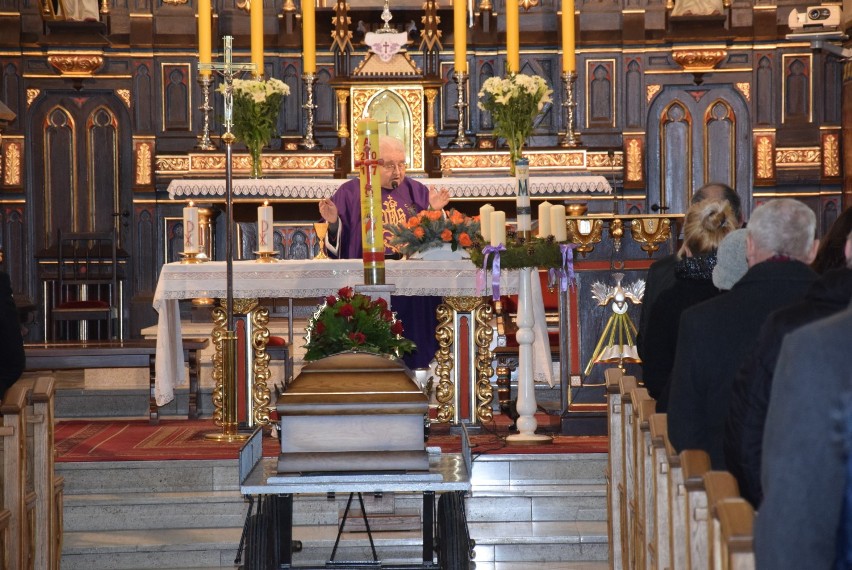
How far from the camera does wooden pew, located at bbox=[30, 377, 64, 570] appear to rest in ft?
18.4

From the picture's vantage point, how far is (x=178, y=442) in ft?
26.1

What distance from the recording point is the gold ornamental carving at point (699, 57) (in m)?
12.9

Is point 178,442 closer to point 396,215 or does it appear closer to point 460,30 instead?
point 396,215

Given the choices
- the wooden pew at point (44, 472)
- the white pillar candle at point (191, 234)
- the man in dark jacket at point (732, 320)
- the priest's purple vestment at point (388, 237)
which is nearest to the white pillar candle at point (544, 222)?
the priest's purple vestment at point (388, 237)

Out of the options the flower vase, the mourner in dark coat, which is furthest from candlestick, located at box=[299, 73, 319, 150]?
the mourner in dark coat

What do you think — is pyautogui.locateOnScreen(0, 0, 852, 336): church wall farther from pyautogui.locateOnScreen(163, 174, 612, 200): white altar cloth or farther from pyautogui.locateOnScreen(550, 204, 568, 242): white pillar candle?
pyautogui.locateOnScreen(550, 204, 568, 242): white pillar candle

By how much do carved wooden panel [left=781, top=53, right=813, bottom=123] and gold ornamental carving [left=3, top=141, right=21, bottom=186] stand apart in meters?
7.60

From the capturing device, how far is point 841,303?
8.98 feet

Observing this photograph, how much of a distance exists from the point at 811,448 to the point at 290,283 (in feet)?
21.1

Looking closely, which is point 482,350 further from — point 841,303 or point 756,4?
point 756,4

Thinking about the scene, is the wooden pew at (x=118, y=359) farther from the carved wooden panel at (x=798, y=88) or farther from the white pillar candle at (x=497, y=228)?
the carved wooden panel at (x=798, y=88)

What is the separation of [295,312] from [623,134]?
3.72m

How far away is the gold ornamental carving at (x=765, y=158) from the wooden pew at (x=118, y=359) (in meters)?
6.41

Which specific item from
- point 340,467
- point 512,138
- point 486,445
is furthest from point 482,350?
point 340,467
